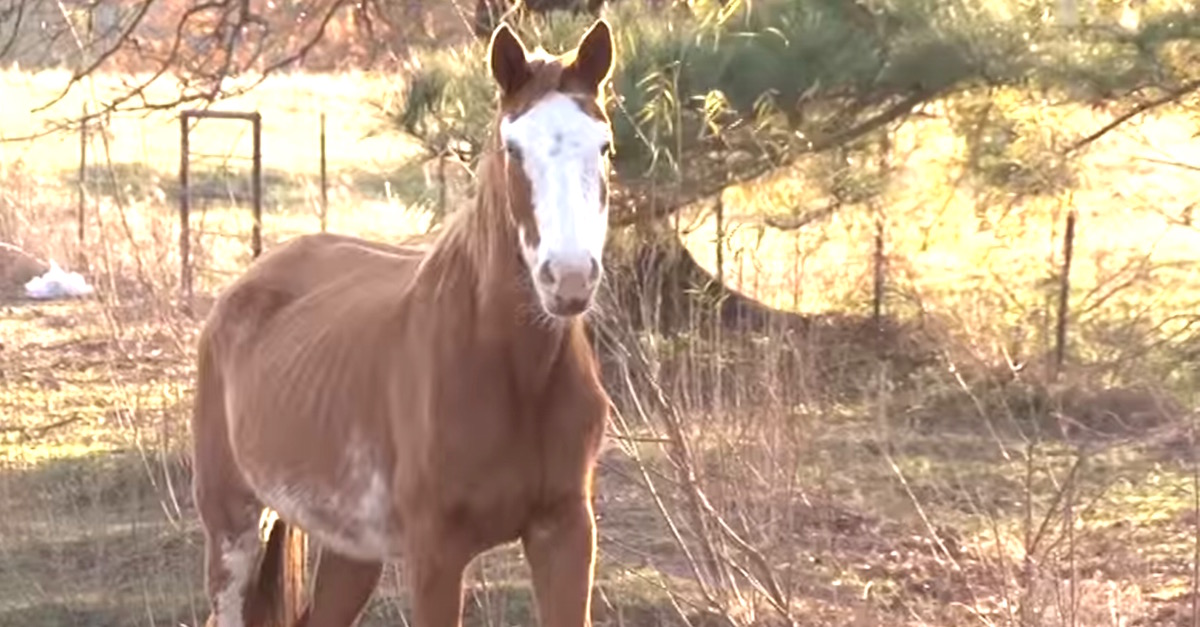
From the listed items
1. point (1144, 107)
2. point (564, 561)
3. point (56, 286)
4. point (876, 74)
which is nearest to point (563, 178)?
point (564, 561)

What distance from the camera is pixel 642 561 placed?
752 cm

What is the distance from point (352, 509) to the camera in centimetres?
472

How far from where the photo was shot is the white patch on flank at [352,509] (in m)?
4.62

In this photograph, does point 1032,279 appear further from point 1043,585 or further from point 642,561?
point 1043,585

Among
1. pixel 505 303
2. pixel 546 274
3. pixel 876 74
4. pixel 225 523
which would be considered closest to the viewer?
pixel 546 274

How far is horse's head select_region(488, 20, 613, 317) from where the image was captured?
3.75 m

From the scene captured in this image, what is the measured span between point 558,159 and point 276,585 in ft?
6.97

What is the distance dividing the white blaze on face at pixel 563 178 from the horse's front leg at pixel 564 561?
0.58 meters

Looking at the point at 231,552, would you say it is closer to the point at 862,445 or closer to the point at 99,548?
the point at 99,548

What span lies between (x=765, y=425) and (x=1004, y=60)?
8.53 ft

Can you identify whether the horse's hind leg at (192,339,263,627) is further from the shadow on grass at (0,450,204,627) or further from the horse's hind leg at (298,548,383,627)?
the shadow on grass at (0,450,204,627)

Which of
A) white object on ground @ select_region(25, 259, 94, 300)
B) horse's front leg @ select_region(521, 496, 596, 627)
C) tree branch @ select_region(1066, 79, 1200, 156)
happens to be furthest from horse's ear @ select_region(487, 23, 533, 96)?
white object on ground @ select_region(25, 259, 94, 300)

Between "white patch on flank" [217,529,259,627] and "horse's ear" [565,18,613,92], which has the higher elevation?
"horse's ear" [565,18,613,92]

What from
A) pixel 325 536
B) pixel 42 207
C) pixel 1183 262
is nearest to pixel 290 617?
pixel 325 536
